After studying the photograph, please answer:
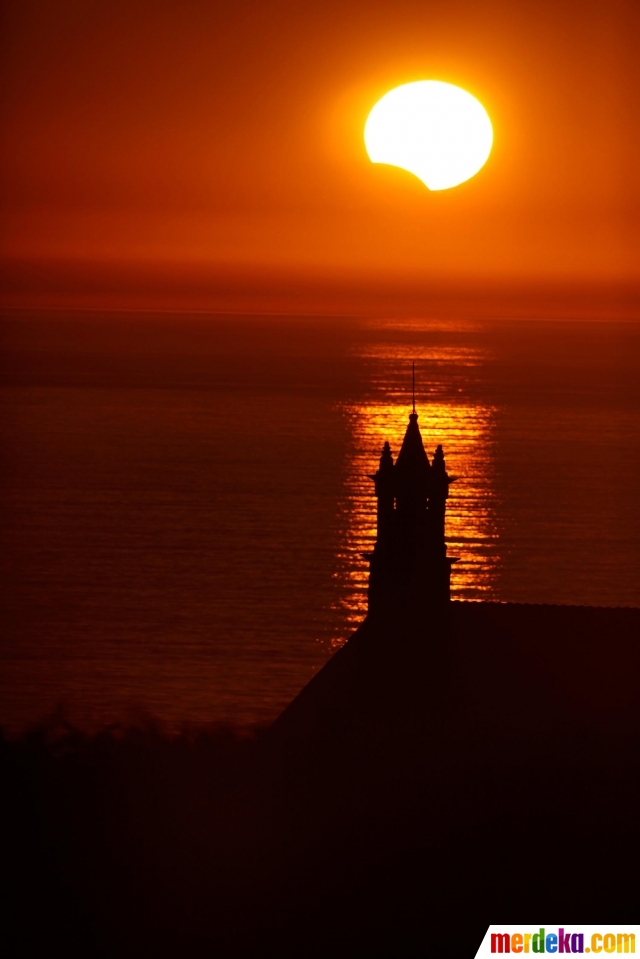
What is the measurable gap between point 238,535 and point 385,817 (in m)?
61.6

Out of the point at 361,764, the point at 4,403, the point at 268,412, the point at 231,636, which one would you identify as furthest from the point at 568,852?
the point at 4,403

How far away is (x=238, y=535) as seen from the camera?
263 feet

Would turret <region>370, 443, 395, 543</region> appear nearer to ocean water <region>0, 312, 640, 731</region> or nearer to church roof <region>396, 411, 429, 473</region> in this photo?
church roof <region>396, 411, 429, 473</region>

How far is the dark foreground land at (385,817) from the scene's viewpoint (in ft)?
57.6

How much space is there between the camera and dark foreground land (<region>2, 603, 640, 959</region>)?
691 inches

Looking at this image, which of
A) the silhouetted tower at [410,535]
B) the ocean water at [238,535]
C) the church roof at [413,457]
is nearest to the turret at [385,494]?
the silhouetted tower at [410,535]

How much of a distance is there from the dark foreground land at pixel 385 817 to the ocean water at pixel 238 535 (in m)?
23.3

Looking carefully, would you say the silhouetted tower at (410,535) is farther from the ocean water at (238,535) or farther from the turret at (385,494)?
the ocean water at (238,535)

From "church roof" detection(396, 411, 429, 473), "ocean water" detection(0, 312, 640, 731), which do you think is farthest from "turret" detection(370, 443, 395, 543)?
"ocean water" detection(0, 312, 640, 731)

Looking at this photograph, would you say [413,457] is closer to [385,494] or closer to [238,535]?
[385,494]

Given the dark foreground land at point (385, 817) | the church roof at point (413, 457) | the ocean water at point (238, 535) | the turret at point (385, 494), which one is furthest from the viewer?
the ocean water at point (238, 535)

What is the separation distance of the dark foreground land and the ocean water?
23331mm

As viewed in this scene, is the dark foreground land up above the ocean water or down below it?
below

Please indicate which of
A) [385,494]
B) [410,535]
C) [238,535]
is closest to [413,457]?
[385,494]
